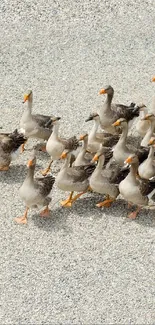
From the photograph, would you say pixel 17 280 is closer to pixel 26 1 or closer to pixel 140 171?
pixel 140 171

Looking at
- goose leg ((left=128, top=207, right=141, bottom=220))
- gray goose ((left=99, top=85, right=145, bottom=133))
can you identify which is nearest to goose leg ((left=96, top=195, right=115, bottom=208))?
goose leg ((left=128, top=207, right=141, bottom=220))

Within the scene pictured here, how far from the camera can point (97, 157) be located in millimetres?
9312

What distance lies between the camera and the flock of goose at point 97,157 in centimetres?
922

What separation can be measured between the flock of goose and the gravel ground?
31 cm

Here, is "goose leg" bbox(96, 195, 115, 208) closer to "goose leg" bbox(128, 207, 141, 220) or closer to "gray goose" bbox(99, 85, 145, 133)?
"goose leg" bbox(128, 207, 141, 220)

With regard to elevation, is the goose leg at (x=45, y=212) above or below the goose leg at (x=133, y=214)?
below

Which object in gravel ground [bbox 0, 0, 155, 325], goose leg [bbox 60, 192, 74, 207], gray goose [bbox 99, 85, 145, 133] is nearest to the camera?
gravel ground [bbox 0, 0, 155, 325]

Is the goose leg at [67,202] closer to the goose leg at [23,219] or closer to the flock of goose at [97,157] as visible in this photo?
the flock of goose at [97,157]

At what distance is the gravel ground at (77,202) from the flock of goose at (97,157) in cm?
31

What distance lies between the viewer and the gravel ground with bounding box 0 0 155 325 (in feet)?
26.8

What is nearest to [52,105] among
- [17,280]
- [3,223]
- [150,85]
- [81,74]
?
[81,74]

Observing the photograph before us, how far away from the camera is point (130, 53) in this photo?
13039mm

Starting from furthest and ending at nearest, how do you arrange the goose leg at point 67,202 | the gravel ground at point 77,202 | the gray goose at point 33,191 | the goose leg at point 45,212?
the goose leg at point 67,202 → the goose leg at point 45,212 → the gray goose at point 33,191 → the gravel ground at point 77,202

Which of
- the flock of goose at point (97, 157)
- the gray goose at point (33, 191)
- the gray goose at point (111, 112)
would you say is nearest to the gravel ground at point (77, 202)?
the gray goose at point (33, 191)
